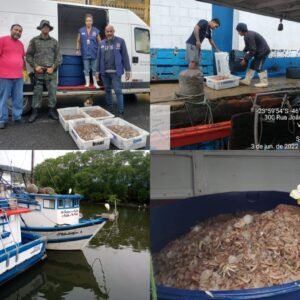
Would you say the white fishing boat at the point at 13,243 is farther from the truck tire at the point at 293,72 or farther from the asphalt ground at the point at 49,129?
the truck tire at the point at 293,72

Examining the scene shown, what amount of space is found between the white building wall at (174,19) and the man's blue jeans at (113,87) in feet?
0.83

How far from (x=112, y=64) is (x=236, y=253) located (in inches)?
46.2

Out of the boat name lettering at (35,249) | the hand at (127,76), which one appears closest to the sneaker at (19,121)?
the hand at (127,76)

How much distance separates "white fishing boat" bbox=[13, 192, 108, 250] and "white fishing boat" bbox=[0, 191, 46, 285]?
0.19ft

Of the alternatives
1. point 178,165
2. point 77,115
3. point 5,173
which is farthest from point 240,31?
point 5,173

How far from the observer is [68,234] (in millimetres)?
3398

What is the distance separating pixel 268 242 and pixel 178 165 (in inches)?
24.7

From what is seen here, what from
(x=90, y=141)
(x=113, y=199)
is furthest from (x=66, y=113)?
(x=113, y=199)

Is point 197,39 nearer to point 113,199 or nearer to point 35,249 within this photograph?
point 113,199

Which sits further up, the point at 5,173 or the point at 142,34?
the point at 142,34

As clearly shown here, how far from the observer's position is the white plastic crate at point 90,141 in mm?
1902

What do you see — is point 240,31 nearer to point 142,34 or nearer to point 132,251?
point 142,34

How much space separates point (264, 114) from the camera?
6.63 ft

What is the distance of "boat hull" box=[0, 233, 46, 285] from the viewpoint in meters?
3.10
